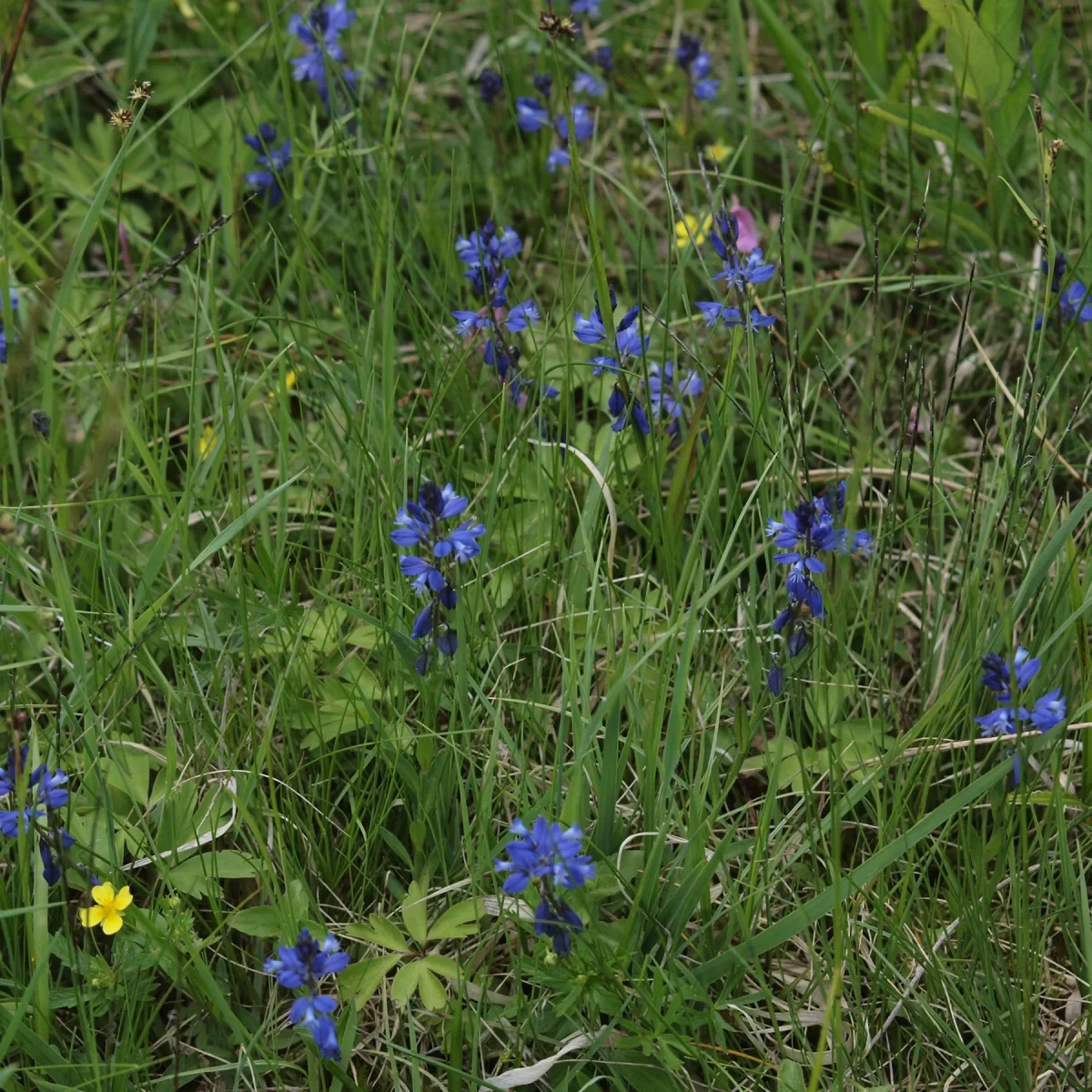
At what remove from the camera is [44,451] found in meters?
2.38

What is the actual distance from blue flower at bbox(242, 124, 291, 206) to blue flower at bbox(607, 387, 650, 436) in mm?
1199

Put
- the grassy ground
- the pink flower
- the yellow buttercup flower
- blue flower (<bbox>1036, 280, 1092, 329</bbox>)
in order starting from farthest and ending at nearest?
the pink flower < blue flower (<bbox>1036, 280, 1092, 329</bbox>) < the yellow buttercup flower < the grassy ground

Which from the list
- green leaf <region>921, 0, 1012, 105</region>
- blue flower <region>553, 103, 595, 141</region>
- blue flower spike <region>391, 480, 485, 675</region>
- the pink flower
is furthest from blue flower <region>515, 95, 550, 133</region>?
blue flower spike <region>391, 480, 485, 675</region>

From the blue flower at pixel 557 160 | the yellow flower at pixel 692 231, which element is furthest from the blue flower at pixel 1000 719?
the blue flower at pixel 557 160

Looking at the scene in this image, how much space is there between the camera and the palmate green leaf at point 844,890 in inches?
67.7

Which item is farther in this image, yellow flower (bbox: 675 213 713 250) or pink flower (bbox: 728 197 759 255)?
pink flower (bbox: 728 197 759 255)

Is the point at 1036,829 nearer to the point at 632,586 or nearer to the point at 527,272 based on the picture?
the point at 632,586

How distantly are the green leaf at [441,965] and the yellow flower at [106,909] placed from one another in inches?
16.2

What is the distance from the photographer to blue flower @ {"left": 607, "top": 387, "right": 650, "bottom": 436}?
220 centimetres

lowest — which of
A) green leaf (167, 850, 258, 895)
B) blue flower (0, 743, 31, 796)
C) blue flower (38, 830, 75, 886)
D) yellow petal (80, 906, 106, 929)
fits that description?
yellow petal (80, 906, 106, 929)

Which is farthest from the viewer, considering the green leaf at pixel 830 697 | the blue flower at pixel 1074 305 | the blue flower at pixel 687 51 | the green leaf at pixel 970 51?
the blue flower at pixel 687 51

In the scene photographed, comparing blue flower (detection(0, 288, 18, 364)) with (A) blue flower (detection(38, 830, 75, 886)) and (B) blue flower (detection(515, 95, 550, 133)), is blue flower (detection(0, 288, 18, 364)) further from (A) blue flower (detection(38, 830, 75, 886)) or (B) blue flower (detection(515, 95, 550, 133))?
(B) blue flower (detection(515, 95, 550, 133))

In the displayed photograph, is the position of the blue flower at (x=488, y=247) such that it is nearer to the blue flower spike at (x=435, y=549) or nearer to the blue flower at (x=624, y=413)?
the blue flower at (x=624, y=413)

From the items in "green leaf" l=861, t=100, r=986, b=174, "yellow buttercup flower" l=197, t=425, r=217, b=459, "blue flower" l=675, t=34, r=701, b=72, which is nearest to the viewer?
"yellow buttercup flower" l=197, t=425, r=217, b=459
